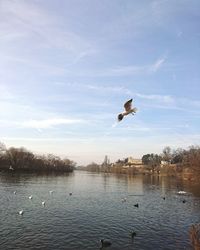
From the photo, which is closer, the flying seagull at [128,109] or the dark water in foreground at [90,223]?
the flying seagull at [128,109]

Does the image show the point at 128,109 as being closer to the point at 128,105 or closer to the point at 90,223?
the point at 128,105

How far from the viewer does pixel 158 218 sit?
135 ft

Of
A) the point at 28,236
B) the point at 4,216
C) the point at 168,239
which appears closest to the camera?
the point at 28,236

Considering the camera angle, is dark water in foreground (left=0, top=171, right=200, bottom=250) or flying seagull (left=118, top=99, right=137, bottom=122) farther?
dark water in foreground (left=0, top=171, right=200, bottom=250)

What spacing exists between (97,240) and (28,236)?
20.3 feet

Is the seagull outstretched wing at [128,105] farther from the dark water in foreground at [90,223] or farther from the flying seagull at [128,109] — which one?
the dark water in foreground at [90,223]

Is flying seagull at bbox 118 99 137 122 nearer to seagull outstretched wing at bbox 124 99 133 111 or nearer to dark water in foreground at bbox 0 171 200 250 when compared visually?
seagull outstretched wing at bbox 124 99 133 111

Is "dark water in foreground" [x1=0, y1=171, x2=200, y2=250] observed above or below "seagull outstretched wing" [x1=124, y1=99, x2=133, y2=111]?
below

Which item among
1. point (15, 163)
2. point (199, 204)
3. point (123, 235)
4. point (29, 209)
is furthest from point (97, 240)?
point (15, 163)

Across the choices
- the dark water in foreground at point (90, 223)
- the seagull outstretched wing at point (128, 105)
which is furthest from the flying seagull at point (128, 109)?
the dark water in foreground at point (90, 223)

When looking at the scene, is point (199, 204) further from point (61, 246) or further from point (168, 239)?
point (61, 246)

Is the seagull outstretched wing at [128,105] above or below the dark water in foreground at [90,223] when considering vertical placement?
above

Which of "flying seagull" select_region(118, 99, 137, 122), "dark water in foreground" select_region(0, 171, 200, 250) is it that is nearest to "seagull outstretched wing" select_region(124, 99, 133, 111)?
"flying seagull" select_region(118, 99, 137, 122)

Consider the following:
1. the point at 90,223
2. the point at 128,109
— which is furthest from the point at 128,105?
the point at 90,223
